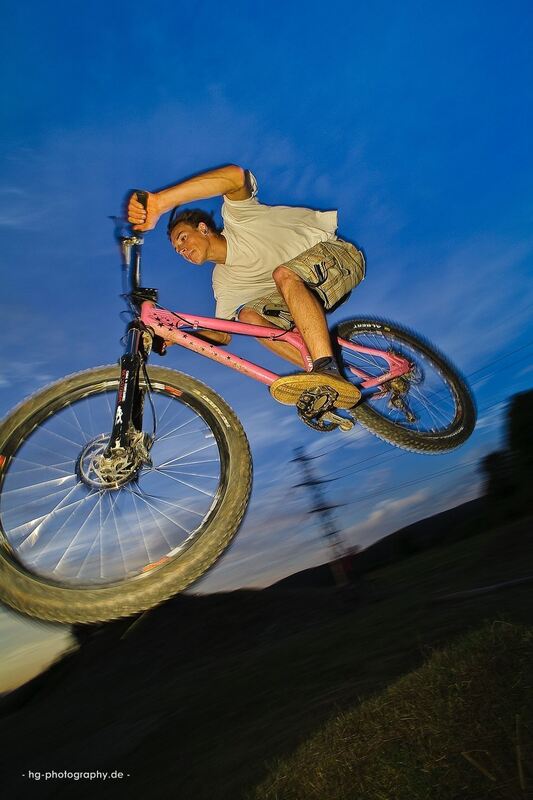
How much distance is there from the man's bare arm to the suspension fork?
2.38 ft

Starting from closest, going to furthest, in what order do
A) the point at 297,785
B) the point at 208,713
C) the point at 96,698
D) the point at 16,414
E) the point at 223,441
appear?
the point at 16,414
the point at 223,441
the point at 297,785
the point at 208,713
the point at 96,698

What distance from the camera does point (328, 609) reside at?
345 ft

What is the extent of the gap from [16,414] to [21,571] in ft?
2.75

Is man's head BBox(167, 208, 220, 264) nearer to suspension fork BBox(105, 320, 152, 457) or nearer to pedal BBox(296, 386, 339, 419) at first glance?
suspension fork BBox(105, 320, 152, 457)

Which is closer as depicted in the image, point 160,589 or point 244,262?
point 160,589

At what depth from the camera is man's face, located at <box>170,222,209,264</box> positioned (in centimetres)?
347

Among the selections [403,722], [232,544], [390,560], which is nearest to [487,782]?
[403,722]

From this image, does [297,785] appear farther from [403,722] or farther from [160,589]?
[160,589]

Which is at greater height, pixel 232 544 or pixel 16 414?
pixel 16 414

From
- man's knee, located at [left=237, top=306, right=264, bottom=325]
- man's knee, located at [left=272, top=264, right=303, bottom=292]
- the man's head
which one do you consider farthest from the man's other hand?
man's knee, located at [left=237, top=306, right=264, bottom=325]

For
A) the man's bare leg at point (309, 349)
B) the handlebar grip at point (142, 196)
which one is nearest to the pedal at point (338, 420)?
the man's bare leg at point (309, 349)

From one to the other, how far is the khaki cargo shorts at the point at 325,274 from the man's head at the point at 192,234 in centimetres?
63

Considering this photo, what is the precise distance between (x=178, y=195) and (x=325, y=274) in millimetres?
1513

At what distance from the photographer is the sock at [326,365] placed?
315cm
